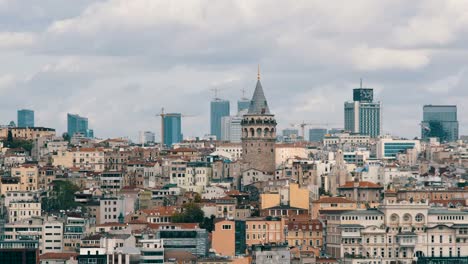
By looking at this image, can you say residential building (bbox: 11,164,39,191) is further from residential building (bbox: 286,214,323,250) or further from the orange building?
residential building (bbox: 286,214,323,250)

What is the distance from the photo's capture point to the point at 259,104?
481 ft

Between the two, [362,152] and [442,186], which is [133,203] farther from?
[362,152]

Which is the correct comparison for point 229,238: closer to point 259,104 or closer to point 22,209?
point 22,209

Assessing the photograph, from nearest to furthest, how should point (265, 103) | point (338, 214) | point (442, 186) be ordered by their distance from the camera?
point (338, 214)
point (442, 186)
point (265, 103)

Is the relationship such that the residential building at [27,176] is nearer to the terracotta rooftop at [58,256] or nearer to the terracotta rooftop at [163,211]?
the terracotta rooftop at [163,211]

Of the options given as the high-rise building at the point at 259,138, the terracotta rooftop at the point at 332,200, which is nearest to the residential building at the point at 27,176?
the high-rise building at the point at 259,138

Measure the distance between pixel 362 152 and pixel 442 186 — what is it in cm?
3777

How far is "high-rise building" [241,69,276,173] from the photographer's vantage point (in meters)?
144

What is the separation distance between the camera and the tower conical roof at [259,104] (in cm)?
14575

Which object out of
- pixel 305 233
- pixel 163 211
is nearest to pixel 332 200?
pixel 305 233

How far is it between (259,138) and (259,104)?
304 centimetres

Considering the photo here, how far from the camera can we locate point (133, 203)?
12912 cm

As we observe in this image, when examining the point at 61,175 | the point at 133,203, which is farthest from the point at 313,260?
the point at 61,175

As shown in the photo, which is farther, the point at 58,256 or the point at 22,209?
the point at 22,209
